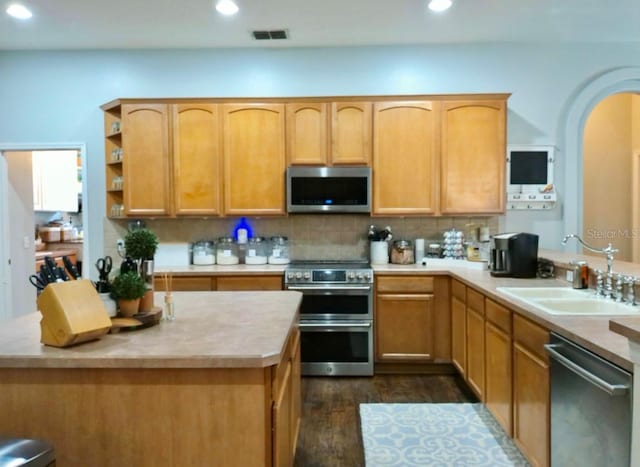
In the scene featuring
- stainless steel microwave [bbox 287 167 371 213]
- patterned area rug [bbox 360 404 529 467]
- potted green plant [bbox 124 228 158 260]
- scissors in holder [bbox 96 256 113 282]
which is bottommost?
patterned area rug [bbox 360 404 529 467]

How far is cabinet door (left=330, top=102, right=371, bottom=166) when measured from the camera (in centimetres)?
392

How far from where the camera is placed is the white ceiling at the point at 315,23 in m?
3.40

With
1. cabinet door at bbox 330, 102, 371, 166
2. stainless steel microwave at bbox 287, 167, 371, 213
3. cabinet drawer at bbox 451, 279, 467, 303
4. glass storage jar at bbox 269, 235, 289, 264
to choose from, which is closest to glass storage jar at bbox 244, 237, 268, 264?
glass storage jar at bbox 269, 235, 289, 264

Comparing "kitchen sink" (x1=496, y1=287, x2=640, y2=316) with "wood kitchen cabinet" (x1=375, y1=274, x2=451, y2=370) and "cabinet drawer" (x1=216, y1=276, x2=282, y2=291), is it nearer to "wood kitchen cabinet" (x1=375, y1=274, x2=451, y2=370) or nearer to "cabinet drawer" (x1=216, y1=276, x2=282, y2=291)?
"wood kitchen cabinet" (x1=375, y1=274, x2=451, y2=370)

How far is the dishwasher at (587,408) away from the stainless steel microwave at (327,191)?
2191mm

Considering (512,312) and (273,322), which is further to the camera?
(512,312)

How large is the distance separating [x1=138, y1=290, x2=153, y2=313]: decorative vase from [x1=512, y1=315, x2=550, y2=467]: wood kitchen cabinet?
1721 millimetres

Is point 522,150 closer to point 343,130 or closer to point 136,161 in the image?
point 343,130

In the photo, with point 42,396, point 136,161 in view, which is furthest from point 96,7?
point 42,396

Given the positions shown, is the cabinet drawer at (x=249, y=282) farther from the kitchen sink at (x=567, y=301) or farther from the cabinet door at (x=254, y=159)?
the kitchen sink at (x=567, y=301)

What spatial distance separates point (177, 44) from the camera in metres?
4.17

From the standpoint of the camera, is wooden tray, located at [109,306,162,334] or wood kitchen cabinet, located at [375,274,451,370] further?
wood kitchen cabinet, located at [375,274,451,370]

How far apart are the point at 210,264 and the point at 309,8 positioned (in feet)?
7.68

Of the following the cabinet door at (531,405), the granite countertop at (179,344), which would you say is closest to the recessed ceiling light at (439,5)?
the cabinet door at (531,405)
